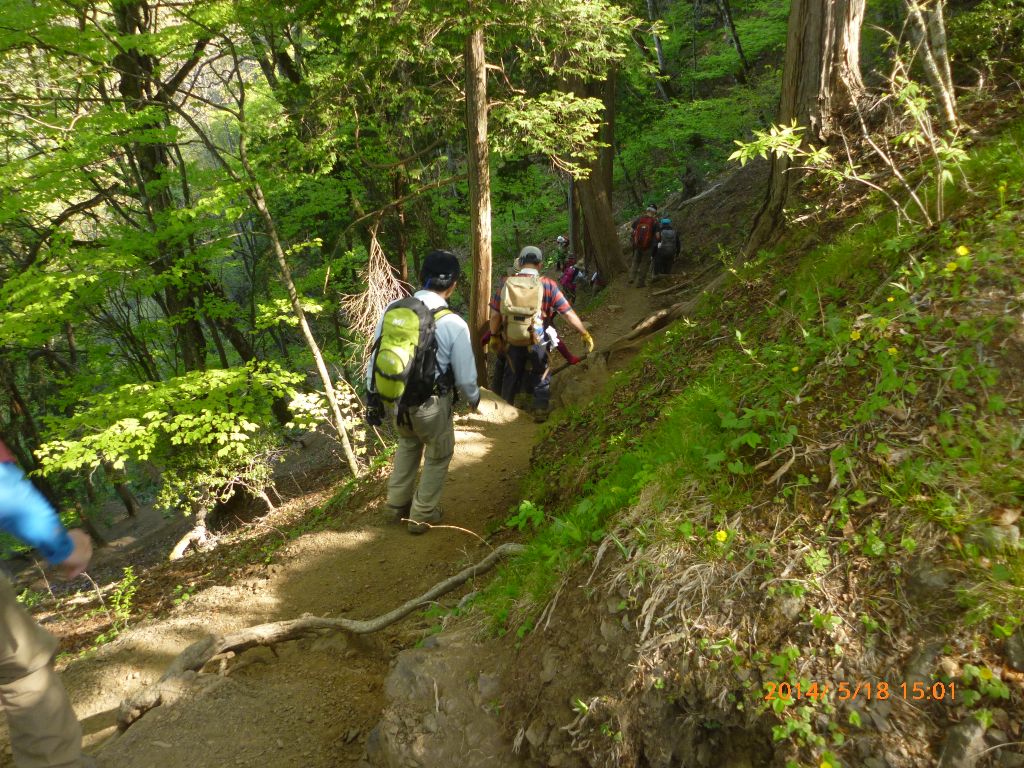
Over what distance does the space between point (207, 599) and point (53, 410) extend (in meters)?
16.7

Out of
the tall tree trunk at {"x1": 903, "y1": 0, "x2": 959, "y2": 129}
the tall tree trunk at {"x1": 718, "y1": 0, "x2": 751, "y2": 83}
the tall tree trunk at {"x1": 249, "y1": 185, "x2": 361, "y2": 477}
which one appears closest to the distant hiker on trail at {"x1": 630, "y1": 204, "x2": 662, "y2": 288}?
the tall tree trunk at {"x1": 718, "y1": 0, "x2": 751, "y2": 83}

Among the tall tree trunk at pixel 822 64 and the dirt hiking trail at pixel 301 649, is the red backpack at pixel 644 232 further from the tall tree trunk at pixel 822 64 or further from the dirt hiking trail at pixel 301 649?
the dirt hiking trail at pixel 301 649

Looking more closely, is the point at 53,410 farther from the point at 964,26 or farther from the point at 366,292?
the point at 964,26

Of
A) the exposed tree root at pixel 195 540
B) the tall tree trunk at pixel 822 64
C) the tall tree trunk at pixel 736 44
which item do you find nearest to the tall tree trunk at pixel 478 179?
the tall tree trunk at pixel 822 64

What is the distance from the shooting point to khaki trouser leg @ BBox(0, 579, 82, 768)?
226 cm

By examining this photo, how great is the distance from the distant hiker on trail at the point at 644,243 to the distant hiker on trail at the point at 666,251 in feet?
0.46

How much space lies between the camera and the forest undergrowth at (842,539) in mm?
1683

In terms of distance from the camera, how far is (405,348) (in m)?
4.07

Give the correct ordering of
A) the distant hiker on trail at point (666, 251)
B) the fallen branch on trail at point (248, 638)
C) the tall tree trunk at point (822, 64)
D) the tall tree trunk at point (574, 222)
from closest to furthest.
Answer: the fallen branch on trail at point (248, 638)
the tall tree trunk at point (822, 64)
the distant hiker on trail at point (666, 251)
the tall tree trunk at point (574, 222)

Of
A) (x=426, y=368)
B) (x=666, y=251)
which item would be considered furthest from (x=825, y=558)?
(x=666, y=251)

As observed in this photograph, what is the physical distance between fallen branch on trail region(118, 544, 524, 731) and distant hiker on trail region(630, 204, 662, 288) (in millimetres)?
10772

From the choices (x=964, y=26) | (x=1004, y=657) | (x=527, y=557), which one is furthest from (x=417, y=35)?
(x=1004, y=657)

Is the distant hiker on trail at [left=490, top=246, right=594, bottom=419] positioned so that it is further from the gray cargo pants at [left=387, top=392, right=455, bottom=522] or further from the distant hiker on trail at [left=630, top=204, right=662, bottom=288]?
the distant hiker on trail at [left=630, top=204, right=662, bottom=288]

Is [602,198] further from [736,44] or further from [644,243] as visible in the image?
[736,44]
